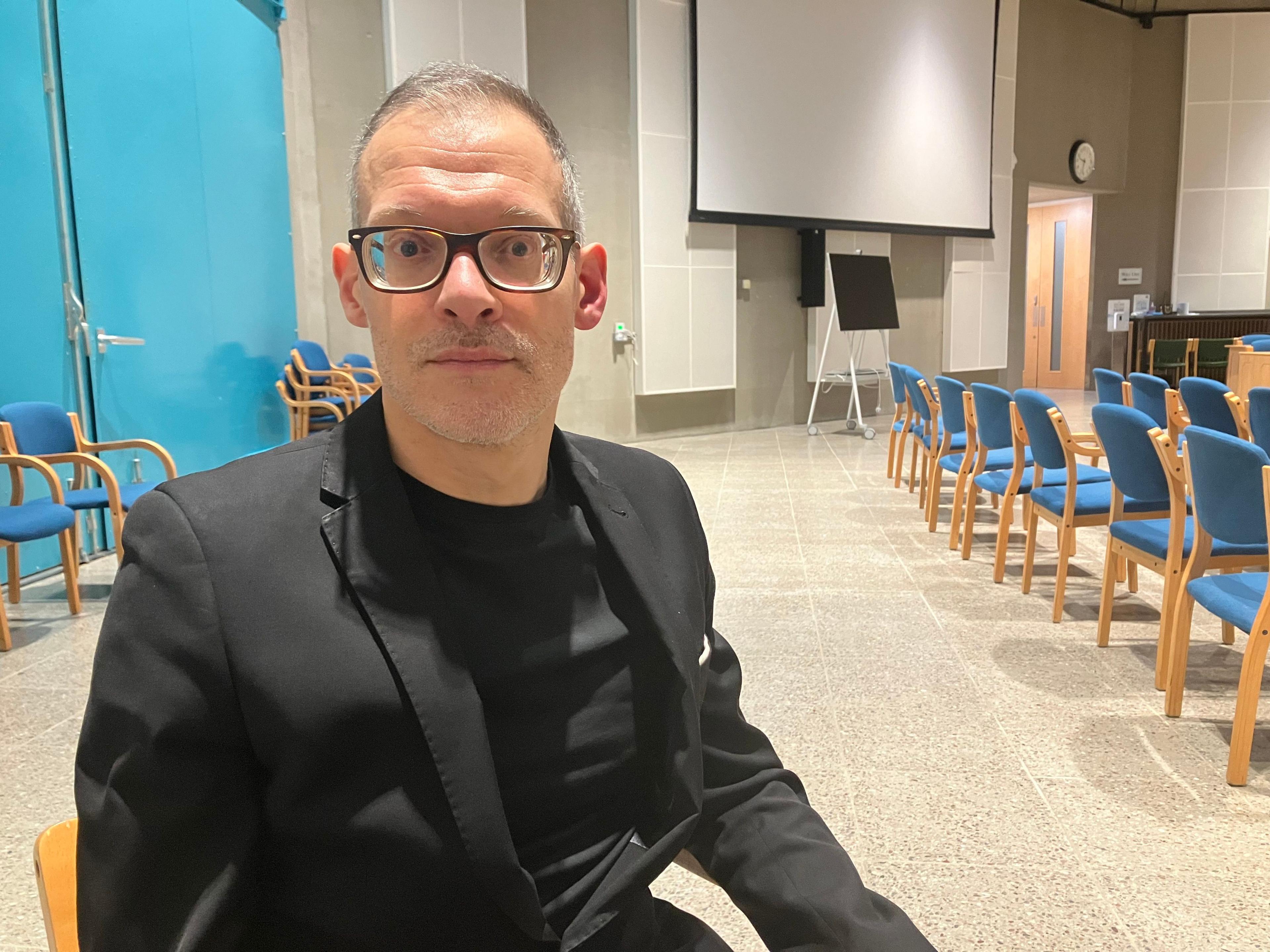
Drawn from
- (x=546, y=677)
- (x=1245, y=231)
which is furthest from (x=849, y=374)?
(x=546, y=677)

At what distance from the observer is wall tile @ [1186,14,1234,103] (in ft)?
39.1

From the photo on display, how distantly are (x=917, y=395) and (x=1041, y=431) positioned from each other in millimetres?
2244

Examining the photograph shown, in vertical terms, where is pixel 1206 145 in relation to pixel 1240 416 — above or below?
above

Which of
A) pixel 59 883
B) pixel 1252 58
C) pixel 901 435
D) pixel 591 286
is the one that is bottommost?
pixel 901 435

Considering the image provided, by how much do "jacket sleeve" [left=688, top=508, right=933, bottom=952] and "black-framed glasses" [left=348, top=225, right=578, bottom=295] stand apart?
431 millimetres

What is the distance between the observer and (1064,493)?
3.65 metres

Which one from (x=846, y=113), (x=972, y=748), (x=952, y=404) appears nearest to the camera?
(x=972, y=748)

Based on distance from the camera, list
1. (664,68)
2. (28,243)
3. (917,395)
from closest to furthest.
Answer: (28,243), (917,395), (664,68)

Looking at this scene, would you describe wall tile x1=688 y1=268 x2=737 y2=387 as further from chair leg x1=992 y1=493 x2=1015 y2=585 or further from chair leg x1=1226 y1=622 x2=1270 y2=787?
chair leg x1=1226 y1=622 x2=1270 y2=787

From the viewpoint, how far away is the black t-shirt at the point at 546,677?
0.87 m

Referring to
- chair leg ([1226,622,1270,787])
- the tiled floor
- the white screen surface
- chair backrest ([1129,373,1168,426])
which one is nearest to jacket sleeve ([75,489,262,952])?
the tiled floor

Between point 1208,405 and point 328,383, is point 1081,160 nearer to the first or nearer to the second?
point 1208,405

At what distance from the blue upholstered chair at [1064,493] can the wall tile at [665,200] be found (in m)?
5.29

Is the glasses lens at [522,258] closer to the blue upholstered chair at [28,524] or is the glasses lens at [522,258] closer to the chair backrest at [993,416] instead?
the blue upholstered chair at [28,524]
